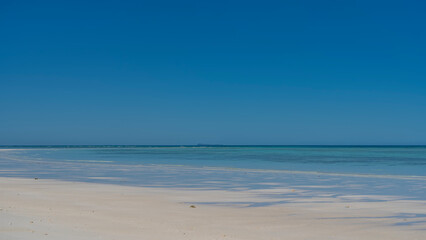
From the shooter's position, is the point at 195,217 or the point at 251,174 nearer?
the point at 195,217

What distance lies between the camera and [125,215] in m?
9.52

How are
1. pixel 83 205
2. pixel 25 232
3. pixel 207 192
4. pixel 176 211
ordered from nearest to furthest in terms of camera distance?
pixel 25 232
pixel 176 211
pixel 83 205
pixel 207 192

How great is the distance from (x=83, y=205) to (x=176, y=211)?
8.52ft

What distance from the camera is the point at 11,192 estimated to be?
13.6 m

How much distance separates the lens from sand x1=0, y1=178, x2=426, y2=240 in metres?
Answer: 7.58

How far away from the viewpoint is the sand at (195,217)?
24.9 ft

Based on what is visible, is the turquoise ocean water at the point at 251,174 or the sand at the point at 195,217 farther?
the turquoise ocean water at the point at 251,174

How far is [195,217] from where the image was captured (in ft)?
30.8

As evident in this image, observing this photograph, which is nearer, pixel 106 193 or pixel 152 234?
pixel 152 234

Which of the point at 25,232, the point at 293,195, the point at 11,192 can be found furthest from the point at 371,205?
the point at 11,192

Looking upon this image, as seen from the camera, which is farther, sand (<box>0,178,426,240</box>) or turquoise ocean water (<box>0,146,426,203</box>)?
turquoise ocean water (<box>0,146,426,203</box>)

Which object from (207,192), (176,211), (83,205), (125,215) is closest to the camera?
(125,215)

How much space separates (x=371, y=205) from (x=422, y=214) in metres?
1.65

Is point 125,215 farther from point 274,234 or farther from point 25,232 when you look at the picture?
point 274,234
